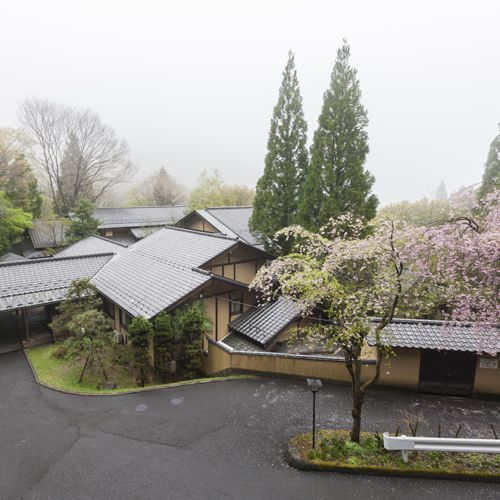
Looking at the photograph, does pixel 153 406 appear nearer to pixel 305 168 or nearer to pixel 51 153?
pixel 305 168

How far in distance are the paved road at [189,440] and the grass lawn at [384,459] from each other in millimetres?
211

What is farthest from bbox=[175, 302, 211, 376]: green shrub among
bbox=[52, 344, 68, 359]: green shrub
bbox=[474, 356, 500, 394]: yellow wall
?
bbox=[474, 356, 500, 394]: yellow wall

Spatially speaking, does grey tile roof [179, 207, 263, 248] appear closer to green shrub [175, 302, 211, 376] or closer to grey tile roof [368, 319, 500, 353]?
green shrub [175, 302, 211, 376]

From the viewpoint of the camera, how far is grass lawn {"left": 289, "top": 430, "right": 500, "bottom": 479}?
654cm

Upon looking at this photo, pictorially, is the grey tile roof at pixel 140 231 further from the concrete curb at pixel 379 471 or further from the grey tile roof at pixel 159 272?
the concrete curb at pixel 379 471

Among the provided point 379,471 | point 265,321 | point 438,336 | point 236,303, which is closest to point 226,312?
point 236,303

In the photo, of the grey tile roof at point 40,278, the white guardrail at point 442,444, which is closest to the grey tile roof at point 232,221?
the grey tile roof at point 40,278

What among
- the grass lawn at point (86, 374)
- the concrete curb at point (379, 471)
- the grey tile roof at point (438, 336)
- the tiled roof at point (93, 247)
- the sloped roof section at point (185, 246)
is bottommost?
the grass lawn at point (86, 374)

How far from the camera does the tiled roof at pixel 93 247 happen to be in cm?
2041

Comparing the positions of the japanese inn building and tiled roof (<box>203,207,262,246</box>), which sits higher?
tiled roof (<box>203,207,262,246</box>)

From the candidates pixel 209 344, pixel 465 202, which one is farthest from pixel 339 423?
pixel 465 202

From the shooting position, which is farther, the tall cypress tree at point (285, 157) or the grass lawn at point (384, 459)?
the tall cypress tree at point (285, 157)

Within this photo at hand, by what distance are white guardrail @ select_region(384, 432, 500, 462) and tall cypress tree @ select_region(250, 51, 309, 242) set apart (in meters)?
13.1

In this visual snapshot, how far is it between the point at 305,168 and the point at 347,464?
15417 millimetres
